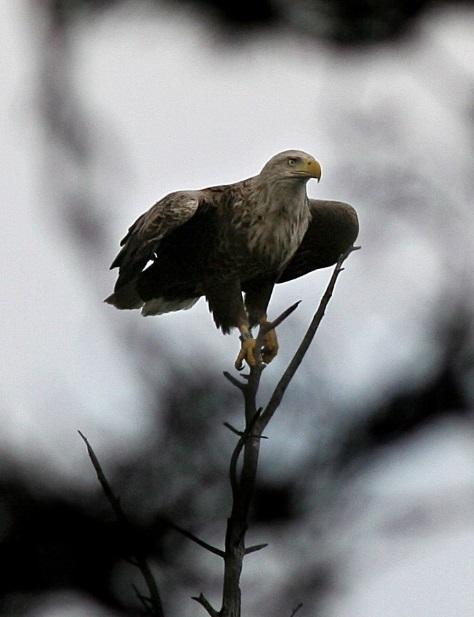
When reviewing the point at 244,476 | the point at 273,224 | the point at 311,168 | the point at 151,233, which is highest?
the point at 311,168

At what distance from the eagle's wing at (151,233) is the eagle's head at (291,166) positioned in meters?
0.34

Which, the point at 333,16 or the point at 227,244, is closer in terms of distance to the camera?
the point at 333,16

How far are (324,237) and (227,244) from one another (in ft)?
2.08

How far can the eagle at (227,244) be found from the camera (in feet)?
18.0

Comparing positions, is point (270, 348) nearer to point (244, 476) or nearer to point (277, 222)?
point (277, 222)

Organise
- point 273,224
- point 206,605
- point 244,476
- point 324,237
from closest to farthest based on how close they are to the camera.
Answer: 1. point 206,605
2. point 244,476
3. point 273,224
4. point 324,237

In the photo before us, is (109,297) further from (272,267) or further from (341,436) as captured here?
(341,436)

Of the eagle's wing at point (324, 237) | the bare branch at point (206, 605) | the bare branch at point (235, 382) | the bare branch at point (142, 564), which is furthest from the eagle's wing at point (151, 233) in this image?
the bare branch at point (206, 605)

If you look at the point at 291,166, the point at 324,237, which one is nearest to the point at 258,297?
the point at 324,237

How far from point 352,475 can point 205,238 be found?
8.12ft

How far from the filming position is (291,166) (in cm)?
564

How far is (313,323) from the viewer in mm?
3320

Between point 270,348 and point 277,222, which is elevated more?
point 277,222

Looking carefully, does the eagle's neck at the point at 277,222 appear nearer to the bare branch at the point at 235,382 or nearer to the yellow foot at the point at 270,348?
the yellow foot at the point at 270,348
